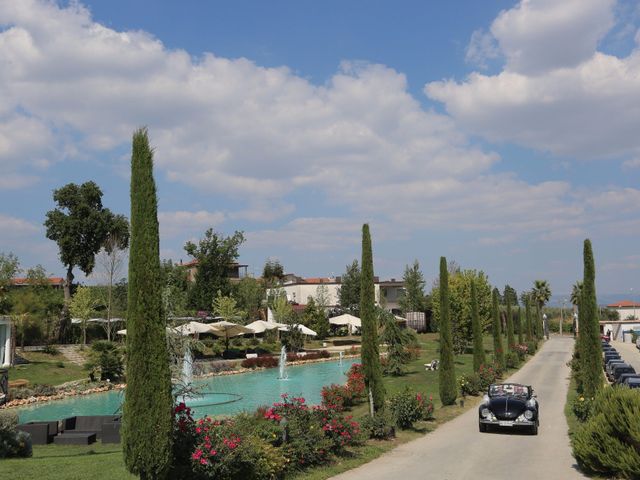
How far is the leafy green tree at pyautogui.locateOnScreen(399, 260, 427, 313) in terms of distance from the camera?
246ft

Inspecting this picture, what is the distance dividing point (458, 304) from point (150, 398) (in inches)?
1638

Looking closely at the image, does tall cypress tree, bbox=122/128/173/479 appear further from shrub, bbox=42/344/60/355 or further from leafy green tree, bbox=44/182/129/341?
leafy green tree, bbox=44/182/129/341

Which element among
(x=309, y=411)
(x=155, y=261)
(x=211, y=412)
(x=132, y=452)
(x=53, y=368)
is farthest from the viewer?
(x=53, y=368)

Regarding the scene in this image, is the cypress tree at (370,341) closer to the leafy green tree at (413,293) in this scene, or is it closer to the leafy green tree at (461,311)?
the leafy green tree at (461,311)

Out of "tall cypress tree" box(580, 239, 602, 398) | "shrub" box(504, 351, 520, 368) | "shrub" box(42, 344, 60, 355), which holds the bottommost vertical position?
"shrub" box(504, 351, 520, 368)

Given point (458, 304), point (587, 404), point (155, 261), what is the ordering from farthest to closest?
point (458, 304) → point (587, 404) → point (155, 261)

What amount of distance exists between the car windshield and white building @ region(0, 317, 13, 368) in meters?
28.7

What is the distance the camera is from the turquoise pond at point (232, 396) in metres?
23.6

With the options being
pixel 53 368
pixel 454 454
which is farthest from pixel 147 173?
pixel 53 368

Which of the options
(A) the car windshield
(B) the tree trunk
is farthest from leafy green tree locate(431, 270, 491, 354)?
(B) the tree trunk

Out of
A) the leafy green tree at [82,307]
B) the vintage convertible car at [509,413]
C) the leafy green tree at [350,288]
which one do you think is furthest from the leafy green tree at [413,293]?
the vintage convertible car at [509,413]

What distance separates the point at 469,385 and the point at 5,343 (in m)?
27.0

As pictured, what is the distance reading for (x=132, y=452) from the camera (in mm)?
8992

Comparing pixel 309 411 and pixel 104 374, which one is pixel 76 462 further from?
pixel 104 374
